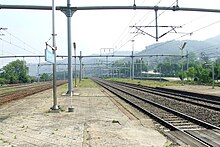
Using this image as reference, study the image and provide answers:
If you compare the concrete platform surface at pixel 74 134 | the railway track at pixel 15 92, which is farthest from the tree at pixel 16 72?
the concrete platform surface at pixel 74 134

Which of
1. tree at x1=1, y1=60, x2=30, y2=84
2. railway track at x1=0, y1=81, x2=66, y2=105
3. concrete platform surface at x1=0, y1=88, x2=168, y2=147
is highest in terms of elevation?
tree at x1=1, y1=60, x2=30, y2=84

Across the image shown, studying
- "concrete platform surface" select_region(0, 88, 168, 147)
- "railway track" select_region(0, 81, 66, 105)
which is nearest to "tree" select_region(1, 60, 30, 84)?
"railway track" select_region(0, 81, 66, 105)

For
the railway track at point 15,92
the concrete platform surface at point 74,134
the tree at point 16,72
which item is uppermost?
the tree at point 16,72

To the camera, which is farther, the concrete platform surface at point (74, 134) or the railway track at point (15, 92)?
the railway track at point (15, 92)

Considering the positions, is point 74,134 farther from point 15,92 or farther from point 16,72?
point 16,72

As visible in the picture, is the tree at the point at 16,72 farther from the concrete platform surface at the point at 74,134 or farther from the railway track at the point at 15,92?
the concrete platform surface at the point at 74,134

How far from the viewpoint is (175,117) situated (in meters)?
15.5

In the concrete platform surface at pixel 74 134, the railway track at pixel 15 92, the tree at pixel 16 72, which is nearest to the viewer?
the concrete platform surface at pixel 74 134

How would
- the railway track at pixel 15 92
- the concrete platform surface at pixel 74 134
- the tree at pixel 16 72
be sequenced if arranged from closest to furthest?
the concrete platform surface at pixel 74 134
the railway track at pixel 15 92
the tree at pixel 16 72

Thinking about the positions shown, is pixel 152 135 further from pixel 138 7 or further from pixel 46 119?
pixel 138 7

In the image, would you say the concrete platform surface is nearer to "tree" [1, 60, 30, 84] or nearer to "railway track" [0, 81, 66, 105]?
"railway track" [0, 81, 66, 105]

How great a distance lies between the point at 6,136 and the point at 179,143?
4.67m

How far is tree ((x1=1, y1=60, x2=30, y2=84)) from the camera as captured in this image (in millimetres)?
98719

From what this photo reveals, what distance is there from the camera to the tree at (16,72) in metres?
98.7
